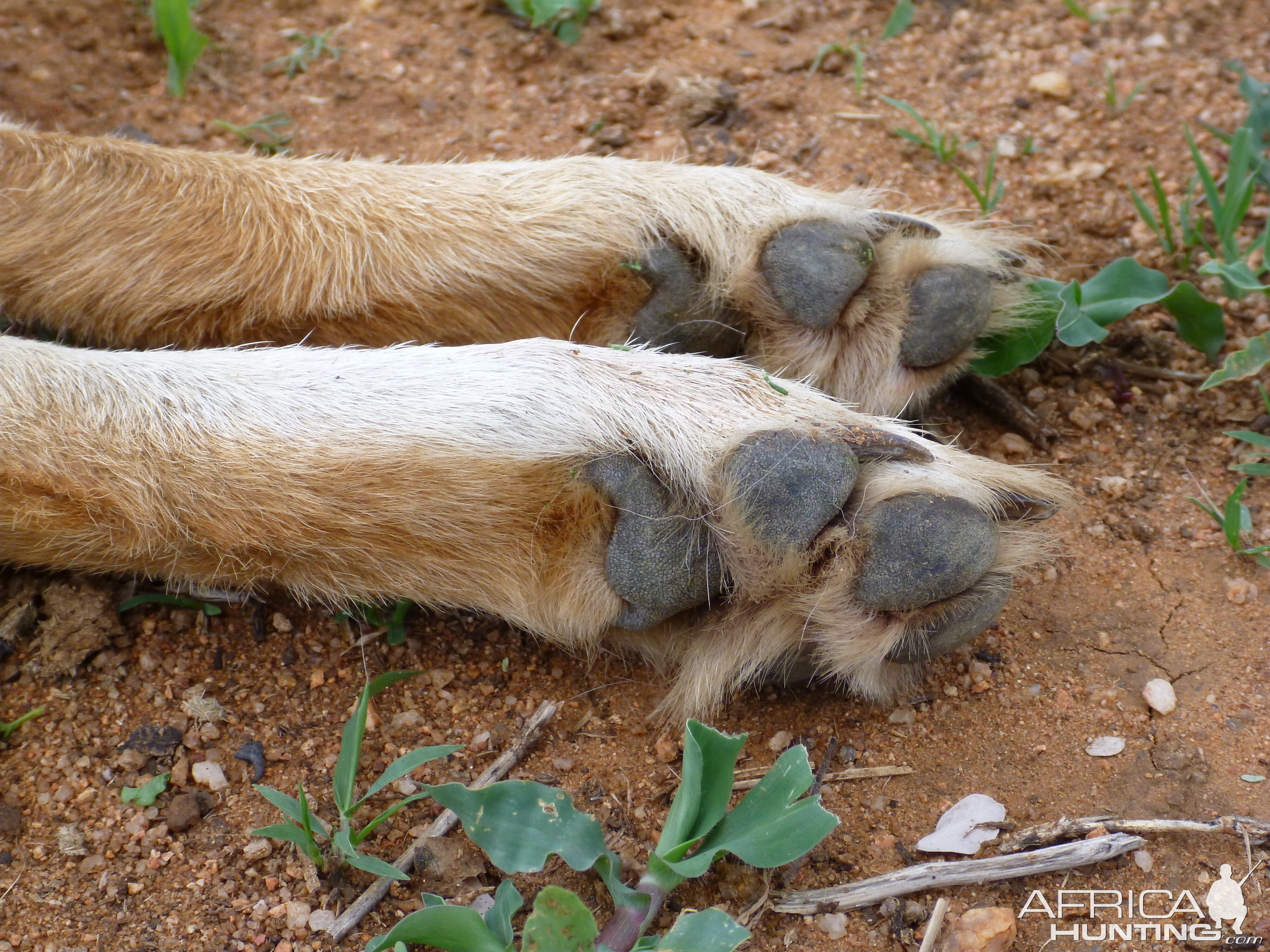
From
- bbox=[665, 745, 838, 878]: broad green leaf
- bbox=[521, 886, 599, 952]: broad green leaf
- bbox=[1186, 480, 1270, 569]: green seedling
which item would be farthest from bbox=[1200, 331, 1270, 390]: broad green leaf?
bbox=[521, 886, 599, 952]: broad green leaf

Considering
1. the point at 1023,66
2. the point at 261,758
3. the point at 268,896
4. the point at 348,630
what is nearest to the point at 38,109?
the point at 348,630

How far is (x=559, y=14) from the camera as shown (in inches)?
143

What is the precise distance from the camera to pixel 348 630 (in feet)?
7.80

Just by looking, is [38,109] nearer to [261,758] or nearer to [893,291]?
[261,758]

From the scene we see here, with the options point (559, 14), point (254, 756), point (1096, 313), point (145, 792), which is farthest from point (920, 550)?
point (559, 14)

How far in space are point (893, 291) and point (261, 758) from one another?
165 centimetres

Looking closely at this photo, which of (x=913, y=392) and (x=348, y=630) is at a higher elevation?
(x=913, y=392)

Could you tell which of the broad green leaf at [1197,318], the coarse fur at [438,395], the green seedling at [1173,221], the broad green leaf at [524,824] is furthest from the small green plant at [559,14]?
the broad green leaf at [524,824]

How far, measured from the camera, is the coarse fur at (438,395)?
1.97m

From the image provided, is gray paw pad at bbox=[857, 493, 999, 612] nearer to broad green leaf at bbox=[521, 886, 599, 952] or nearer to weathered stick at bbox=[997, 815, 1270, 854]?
weathered stick at bbox=[997, 815, 1270, 854]

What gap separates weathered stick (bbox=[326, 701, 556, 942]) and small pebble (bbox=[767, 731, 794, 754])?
1.50 ft

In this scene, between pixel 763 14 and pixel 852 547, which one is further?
pixel 763 14

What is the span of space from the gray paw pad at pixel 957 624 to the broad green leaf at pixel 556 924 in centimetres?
72

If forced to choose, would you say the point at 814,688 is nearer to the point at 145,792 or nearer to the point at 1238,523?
the point at 1238,523
